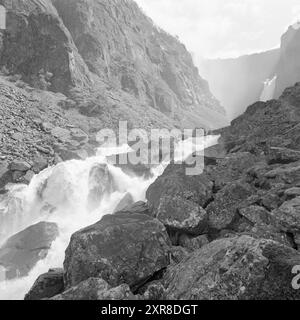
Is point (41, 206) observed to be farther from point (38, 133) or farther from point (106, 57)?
point (106, 57)

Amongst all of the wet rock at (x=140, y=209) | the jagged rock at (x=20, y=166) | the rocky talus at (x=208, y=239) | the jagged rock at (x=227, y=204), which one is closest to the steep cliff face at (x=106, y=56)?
the jagged rock at (x=20, y=166)

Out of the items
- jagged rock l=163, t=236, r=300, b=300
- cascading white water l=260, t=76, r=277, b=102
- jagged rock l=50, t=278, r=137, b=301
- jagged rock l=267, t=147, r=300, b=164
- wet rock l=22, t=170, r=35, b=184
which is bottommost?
jagged rock l=50, t=278, r=137, b=301

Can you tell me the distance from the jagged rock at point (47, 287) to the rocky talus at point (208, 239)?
0.49 m

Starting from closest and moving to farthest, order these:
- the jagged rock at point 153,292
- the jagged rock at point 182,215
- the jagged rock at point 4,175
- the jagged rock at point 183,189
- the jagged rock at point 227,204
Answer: the jagged rock at point 153,292
the jagged rock at point 182,215
the jagged rock at point 227,204
the jagged rock at point 183,189
the jagged rock at point 4,175

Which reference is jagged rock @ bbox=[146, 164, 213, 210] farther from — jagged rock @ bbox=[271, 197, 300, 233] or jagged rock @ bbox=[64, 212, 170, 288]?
jagged rock @ bbox=[271, 197, 300, 233]

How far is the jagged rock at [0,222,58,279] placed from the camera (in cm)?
2642

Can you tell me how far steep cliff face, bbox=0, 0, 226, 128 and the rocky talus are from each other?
2111 inches

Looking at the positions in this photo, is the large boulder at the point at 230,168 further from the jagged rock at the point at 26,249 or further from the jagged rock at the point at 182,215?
the jagged rock at the point at 26,249

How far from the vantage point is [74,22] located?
92.2m

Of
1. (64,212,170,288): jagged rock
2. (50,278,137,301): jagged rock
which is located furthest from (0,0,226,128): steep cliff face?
(50,278,137,301): jagged rock

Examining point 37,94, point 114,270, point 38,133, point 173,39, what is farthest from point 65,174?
point 173,39

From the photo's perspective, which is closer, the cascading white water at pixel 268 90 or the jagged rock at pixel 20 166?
the jagged rock at pixel 20 166

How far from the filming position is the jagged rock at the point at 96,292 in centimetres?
1162

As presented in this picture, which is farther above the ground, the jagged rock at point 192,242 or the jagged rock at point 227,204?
the jagged rock at point 227,204
